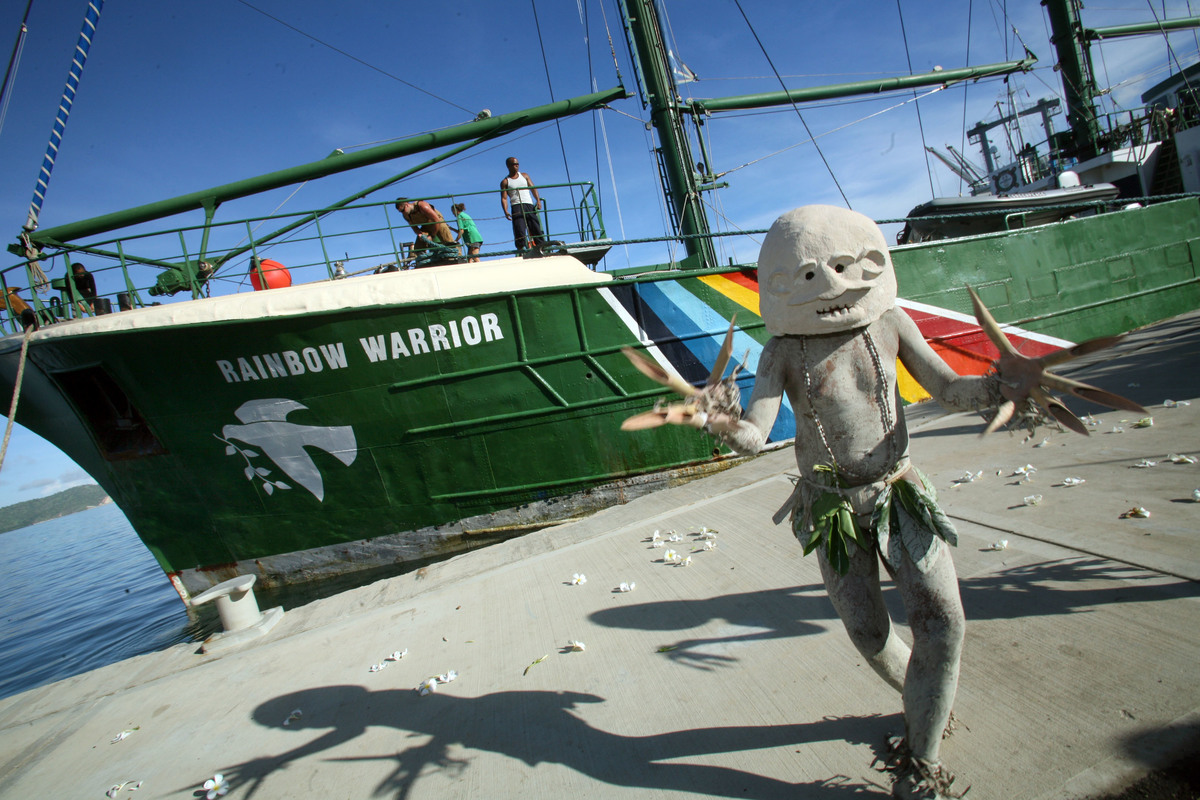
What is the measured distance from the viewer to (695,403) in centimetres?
163

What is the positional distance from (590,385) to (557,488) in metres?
1.25

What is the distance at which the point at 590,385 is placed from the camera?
6.21 metres

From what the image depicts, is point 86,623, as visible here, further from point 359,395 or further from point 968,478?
point 968,478

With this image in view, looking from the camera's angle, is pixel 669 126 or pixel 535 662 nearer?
pixel 535 662

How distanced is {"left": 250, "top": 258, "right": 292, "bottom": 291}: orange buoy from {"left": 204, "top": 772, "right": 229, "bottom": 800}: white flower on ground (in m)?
5.37

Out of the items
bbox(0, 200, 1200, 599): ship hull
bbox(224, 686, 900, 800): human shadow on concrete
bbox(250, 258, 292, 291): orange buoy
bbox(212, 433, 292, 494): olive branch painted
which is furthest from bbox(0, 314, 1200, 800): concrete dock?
bbox(250, 258, 292, 291): orange buoy

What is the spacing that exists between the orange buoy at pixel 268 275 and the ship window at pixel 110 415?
5.86 feet

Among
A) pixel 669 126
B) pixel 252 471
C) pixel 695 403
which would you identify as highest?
pixel 669 126

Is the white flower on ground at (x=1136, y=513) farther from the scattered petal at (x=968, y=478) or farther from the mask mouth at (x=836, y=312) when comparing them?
the mask mouth at (x=836, y=312)

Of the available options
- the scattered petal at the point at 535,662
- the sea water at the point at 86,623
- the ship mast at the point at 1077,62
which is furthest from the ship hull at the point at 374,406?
the ship mast at the point at 1077,62

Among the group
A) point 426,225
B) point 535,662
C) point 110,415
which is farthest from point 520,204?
point 535,662

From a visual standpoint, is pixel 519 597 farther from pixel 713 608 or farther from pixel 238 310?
pixel 238 310

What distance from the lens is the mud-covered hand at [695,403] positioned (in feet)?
5.09

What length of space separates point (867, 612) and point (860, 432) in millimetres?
586
